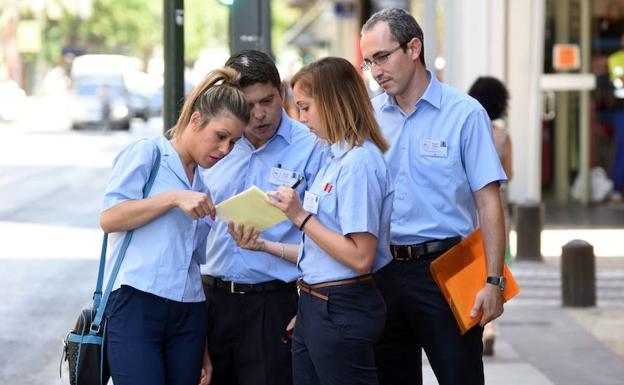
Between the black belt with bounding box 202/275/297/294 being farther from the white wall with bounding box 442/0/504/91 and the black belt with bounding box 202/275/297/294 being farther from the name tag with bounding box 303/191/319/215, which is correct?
the white wall with bounding box 442/0/504/91

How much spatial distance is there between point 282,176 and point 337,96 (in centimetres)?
69

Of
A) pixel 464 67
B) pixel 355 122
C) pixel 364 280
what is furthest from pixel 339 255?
pixel 464 67

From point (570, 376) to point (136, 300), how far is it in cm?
491

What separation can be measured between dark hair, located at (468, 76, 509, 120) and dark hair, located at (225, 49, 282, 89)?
359 centimetres

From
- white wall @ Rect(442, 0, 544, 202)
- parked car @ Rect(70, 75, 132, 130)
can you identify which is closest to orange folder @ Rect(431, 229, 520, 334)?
white wall @ Rect(442, 0, 544, 202)

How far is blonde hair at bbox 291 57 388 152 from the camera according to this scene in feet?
15.0

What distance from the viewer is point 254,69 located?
505 centimetres

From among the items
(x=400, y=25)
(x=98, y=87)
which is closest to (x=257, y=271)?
(x=400, y=25)

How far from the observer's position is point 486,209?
5.18 metres

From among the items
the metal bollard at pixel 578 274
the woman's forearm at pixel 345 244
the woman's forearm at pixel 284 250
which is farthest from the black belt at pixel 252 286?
the metal bollard at pixel 578 274

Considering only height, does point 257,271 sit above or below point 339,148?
below

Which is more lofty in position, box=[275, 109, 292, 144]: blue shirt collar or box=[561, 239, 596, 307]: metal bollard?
box=[275, 109, 292, 144]: blue shirt collar

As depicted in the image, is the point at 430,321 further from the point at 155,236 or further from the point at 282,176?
the point at 155,236

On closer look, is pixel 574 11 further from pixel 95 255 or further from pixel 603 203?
pixel 95 255
